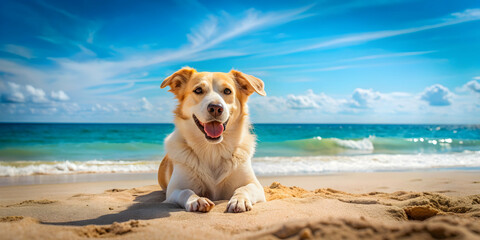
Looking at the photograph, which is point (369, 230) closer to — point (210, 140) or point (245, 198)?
point (245, 198)

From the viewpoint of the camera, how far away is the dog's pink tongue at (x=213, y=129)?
381 cm

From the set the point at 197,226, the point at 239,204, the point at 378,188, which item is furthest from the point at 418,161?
the point at 197,226

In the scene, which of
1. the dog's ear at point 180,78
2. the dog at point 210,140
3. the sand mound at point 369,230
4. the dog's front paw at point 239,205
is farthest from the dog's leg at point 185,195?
the sand mound at point 369,230

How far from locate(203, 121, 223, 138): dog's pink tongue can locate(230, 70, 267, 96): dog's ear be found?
2.48 ft

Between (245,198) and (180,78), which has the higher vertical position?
(180,78)

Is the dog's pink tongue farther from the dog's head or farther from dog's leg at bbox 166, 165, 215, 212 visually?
dog's leg at bbox 166, 165, 215, 212

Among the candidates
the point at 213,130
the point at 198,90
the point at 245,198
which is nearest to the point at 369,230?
the point at 245,198

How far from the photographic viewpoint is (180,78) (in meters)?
4.25

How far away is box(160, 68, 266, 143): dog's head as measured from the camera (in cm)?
372

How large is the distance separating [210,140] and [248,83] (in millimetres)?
977

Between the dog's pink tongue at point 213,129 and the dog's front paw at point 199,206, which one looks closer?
the dog's front paw at point 199,206

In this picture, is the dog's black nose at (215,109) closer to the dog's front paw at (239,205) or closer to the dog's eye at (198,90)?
the dog's eye at (198,90)

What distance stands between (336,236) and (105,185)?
20.6 feet

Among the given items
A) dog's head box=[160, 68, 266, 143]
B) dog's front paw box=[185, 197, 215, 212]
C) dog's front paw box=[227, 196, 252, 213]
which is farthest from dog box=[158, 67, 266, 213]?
dog's front paw box=[185, 197, 215, 212]
